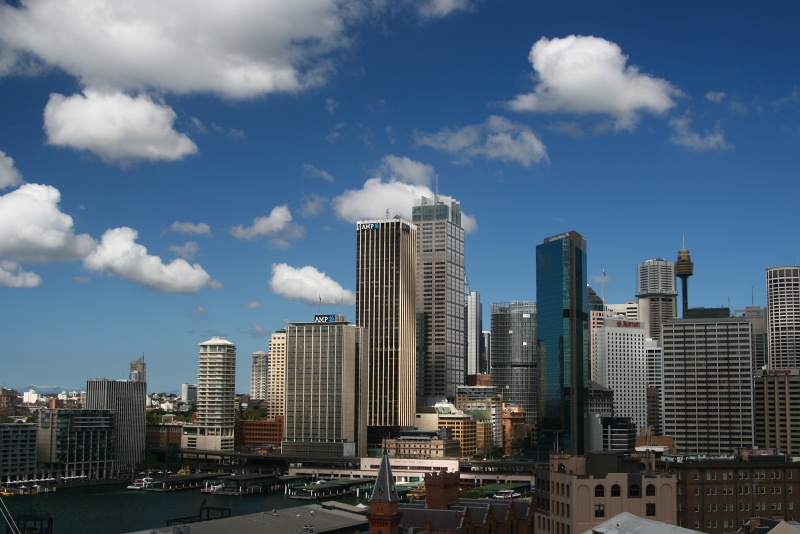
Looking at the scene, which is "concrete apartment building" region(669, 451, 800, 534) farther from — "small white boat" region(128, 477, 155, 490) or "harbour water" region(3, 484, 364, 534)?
"small white boat" region(128, 477, 155, 490)

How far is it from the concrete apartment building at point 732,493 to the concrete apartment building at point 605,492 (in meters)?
18.7

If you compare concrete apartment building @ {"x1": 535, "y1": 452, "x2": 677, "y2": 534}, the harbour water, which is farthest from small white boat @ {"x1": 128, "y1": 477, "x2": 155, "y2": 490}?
concrete apartment building @ {"x1": 535, "y1": 452, "x2": 677, "y2": 534}

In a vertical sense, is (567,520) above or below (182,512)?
above

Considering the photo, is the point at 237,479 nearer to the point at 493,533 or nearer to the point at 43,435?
the point at 43,435

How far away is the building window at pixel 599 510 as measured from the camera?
5669 cm

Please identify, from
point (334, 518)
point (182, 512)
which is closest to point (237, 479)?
point (182, 512)

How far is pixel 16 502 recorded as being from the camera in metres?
145

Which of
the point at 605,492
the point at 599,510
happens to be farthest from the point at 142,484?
the point at 605,492

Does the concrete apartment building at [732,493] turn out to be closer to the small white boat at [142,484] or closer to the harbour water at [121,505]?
the harbour water at [121,505]

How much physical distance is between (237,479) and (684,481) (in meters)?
107

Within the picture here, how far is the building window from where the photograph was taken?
56.7 m

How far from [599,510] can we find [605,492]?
1144 mm

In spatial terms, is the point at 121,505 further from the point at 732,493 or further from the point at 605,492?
the point at 605,492

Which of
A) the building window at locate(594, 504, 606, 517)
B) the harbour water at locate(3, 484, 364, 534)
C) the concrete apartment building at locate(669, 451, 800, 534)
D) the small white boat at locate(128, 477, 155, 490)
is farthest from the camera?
the small white boat at locate(128, 477, 155, 490)
